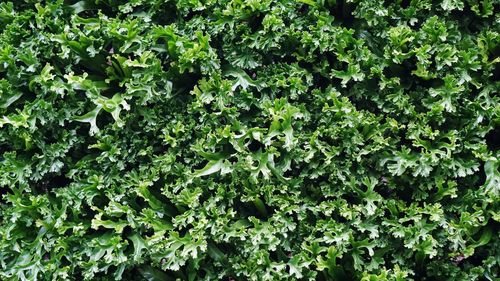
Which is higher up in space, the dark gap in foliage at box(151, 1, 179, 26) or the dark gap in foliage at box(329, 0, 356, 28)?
the dark gap in foliage at box(329, 0, 356, 28)

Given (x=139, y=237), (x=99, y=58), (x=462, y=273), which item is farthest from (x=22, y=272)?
(x=462, y=273)

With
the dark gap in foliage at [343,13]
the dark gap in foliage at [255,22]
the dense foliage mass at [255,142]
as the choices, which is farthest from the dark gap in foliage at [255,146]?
the dark gap in foliage at [343,13]

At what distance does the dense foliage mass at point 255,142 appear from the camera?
3.32 m

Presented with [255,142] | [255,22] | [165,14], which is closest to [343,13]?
[255,22]

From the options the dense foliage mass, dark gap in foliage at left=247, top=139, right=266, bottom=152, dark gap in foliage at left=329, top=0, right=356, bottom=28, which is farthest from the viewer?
dark gap in foliage at left=329, top=0, right=356, bottom=28

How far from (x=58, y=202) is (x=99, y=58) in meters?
1.00

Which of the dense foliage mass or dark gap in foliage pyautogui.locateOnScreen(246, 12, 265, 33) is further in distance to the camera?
dark gap in foliage pyautogui.locateOnScreen(246, 12, 265, 33)

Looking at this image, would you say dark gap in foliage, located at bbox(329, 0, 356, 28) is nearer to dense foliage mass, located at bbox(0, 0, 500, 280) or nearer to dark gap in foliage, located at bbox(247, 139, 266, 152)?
dense foliage mass, located at bbox(0, 0, 500, 280)

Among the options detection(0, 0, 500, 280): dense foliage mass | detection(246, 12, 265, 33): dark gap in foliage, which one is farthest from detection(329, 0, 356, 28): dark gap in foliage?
detection(246, 12, 265, 33): dark gap in foliage

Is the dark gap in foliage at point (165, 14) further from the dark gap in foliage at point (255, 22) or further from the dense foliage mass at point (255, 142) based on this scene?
the dark gap in foliage at point (255, 22)

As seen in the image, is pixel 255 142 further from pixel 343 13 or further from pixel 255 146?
pixel 343 13

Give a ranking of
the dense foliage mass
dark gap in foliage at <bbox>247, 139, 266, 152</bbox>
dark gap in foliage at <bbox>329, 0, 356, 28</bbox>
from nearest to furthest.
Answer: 1. the dense foliage mass
2. dark gap in foliage at <bbox>247, 139, 266, 152</bbox>
3. dark gap in foliage at <bbox>329, 0, 356, 28</bbox>

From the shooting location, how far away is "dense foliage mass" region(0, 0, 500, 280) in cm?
332

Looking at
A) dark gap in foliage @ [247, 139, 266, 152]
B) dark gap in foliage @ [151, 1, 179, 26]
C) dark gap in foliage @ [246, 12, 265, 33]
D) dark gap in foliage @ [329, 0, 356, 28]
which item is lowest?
dark gap in foliage @ [247, 139, 266, 152]
